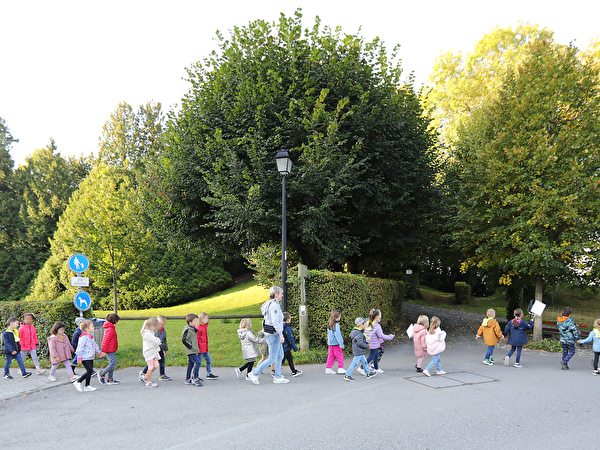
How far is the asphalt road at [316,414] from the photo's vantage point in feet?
15.9

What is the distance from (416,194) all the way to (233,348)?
29.6 feet

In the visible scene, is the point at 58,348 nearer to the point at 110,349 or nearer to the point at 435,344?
the point at 110,349

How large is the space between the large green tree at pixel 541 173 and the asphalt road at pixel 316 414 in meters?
5.85

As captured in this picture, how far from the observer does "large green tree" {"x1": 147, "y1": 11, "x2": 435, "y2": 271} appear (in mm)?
11859

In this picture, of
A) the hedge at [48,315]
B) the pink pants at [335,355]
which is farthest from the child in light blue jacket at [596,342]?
the hedge at [48,315]

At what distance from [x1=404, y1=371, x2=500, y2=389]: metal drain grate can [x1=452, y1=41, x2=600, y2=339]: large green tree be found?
6260 mm

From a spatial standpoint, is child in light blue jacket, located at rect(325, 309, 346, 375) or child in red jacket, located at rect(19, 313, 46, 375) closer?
child in light blue jacket, located at rect(325, 309, 346, 375)

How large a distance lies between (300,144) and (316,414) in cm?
905

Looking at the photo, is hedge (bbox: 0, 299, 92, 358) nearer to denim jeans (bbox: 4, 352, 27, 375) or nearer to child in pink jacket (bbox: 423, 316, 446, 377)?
denim jeans (bbox: 4, 352, 27, 375)

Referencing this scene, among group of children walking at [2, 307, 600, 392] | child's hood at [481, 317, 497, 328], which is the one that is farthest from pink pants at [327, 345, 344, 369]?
child's hood at [481, 317, 497, 328]

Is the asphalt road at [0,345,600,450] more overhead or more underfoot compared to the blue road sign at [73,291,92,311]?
more underfoot

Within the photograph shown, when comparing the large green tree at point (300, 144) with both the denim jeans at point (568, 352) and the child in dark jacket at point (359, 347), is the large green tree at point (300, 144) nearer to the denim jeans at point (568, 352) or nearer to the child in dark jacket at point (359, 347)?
the child in dark jacket at point (359, 347)

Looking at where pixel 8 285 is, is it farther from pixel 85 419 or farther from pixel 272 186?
pixel 85 419

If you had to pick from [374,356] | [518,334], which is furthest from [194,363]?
[518,334]
